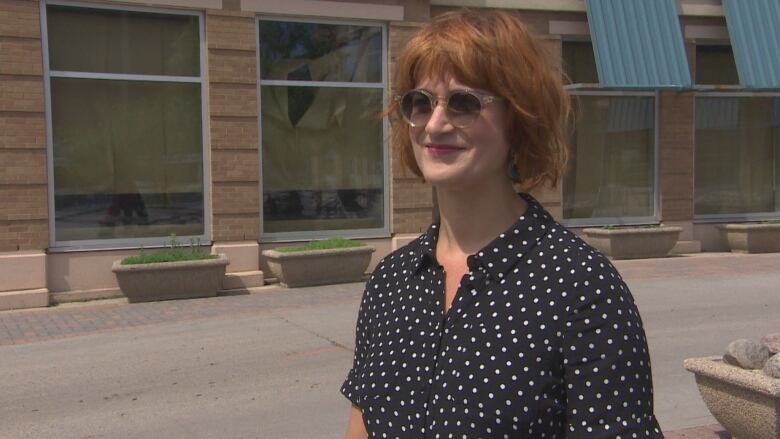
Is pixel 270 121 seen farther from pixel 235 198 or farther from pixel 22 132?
pixel 22 132

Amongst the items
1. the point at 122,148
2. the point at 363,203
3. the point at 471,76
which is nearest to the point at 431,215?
the point at 363,203

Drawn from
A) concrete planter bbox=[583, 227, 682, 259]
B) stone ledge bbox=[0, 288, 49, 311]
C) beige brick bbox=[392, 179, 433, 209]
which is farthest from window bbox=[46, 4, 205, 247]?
concrete planter bbox=[583, 227, 682, 259]

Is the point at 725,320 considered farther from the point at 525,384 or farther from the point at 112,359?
the point at 525,384

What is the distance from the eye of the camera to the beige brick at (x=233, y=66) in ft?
40.1

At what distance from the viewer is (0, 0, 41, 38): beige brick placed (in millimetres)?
10875

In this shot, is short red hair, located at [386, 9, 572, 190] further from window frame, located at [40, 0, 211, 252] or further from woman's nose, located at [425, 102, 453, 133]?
window frame, located at [40, 0, 211, 252]

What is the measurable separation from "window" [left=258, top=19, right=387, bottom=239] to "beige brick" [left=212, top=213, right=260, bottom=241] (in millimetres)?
395

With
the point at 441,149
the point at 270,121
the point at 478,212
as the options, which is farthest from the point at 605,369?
the point at 270,121

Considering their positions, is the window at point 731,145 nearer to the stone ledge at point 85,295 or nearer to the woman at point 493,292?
the stone ledge at point 85,295

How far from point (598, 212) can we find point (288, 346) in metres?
9.49

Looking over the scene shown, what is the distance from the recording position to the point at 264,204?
13000 mm

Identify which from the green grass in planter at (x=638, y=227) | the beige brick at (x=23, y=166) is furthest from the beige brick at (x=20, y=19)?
the green grass in planter at (x=638, y=227)

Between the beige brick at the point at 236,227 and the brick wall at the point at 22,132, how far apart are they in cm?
245

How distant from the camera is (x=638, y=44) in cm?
1493
